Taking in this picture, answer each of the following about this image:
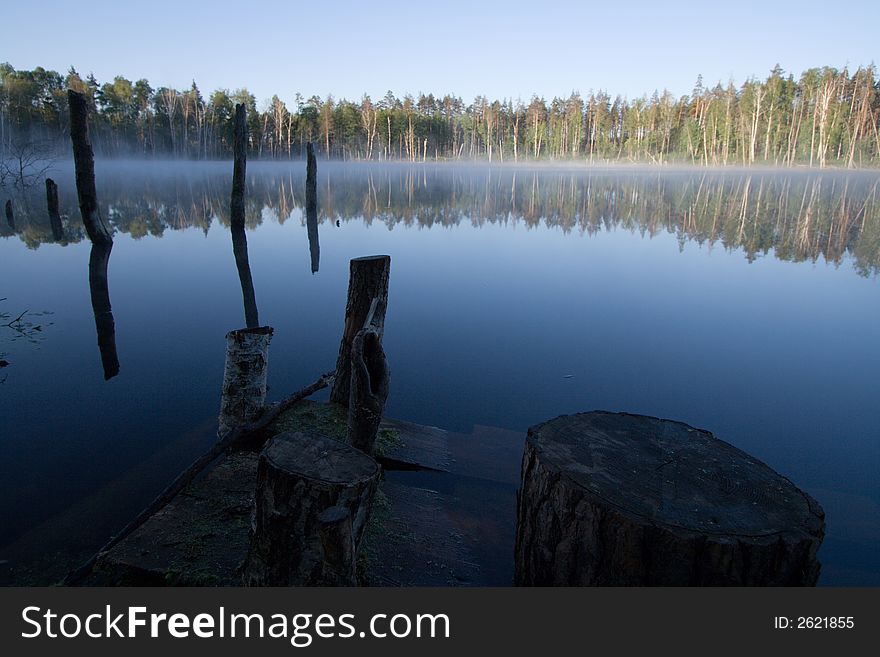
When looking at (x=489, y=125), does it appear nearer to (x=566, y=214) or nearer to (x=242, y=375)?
(x=566, y=214)

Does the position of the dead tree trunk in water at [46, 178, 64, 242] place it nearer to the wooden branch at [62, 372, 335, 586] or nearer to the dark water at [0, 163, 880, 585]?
the dark water at [0, 163, 880, 585]

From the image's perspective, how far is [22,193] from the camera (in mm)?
31844

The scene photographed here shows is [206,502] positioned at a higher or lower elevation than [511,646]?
lower

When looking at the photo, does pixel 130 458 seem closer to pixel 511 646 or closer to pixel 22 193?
pixel 511 646

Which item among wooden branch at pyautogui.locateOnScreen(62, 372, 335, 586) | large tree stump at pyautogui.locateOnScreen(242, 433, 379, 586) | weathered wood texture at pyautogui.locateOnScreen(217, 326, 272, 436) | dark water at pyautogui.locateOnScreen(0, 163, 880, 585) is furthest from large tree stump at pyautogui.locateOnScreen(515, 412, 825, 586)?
weathered wood texture at pyautogui.locateOnScreen(217, 326, 272, 436)

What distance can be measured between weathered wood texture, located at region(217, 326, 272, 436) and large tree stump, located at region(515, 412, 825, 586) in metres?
3.12

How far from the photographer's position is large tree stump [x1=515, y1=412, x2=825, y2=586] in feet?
7.27

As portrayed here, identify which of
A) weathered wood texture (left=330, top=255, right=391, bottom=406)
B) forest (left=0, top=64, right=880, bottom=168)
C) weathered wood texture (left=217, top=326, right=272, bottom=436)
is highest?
forest (left=0, top=64, right=880, bottom=168)

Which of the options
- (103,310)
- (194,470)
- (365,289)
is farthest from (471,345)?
(103,310)

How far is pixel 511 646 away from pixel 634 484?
0.88m

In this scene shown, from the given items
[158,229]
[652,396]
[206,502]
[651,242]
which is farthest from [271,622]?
[158,229]

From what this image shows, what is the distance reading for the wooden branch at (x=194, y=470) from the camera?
334cm

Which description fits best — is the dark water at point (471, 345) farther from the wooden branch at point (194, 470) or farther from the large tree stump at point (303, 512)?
the large tree stump at point (303, 512)

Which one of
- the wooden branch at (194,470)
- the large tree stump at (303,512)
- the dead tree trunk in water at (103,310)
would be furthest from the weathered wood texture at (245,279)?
the large tree stump at (303,512)
